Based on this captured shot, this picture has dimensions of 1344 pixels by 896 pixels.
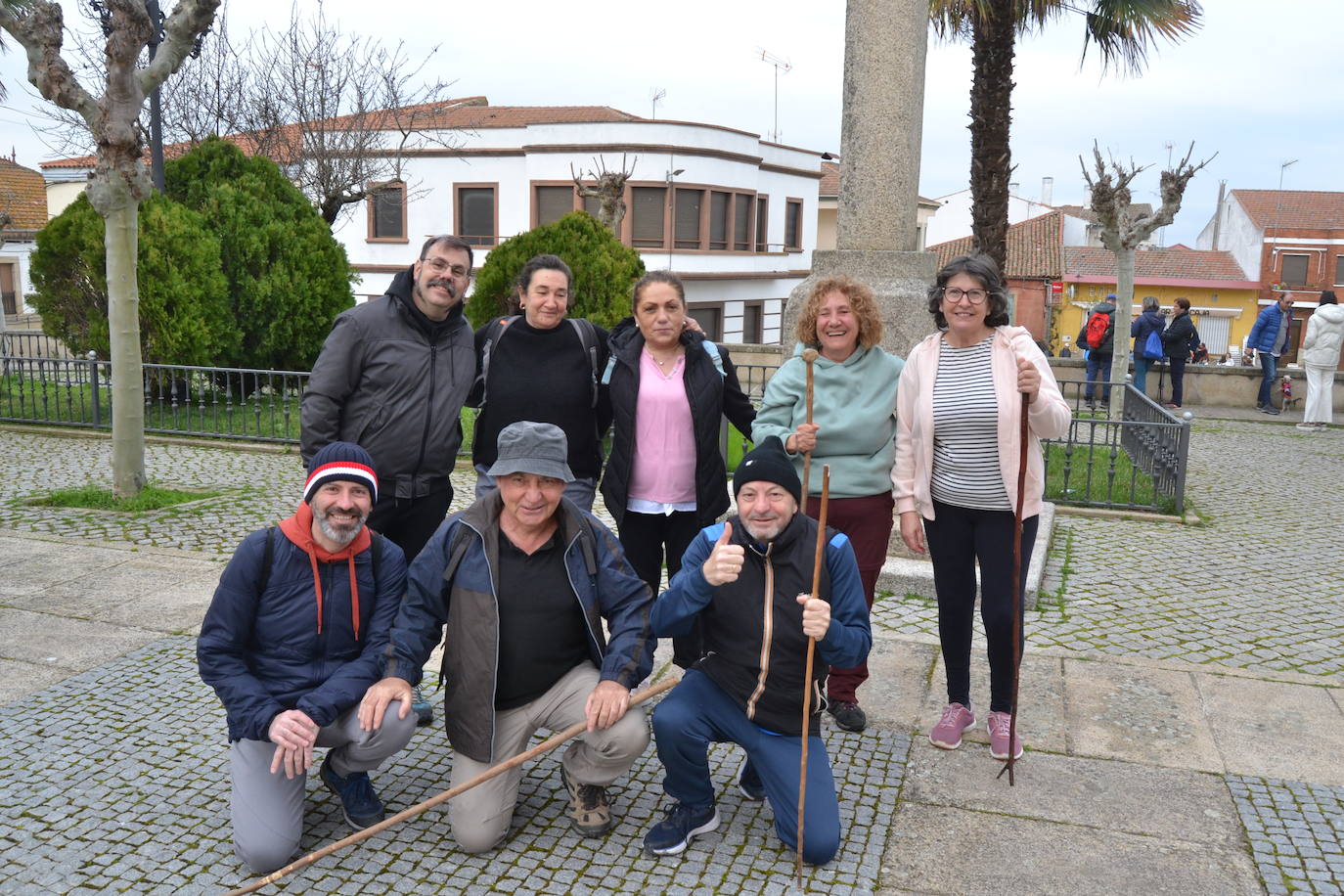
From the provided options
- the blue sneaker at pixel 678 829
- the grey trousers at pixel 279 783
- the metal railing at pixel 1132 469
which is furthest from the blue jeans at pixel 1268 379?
the grey trousers at pixel 279 783

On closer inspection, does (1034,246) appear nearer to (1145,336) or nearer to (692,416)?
(1145,336)

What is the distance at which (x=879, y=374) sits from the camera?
4188mm

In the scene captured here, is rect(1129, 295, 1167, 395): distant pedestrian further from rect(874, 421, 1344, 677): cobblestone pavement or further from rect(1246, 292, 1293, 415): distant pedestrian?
rect(874, 421, 1344, 677): cobblestone pavement

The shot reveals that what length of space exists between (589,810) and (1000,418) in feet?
6.52

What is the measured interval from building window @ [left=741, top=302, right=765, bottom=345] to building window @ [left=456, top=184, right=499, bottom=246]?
868 centimetres

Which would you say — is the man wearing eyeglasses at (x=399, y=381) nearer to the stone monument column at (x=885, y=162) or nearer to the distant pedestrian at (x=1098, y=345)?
the stone monument column at (x=885, y=162)

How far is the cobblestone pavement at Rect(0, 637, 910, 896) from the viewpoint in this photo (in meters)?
3.27

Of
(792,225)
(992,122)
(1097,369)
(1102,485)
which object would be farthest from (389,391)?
(792,225)

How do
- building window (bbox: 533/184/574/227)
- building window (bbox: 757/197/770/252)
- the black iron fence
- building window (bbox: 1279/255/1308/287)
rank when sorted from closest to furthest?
the black iron fence → building window (bbox: 533/184/574/227) → building window (bbox: 757/197/770/252) → building window (bbox: 1279/255/1308/287)

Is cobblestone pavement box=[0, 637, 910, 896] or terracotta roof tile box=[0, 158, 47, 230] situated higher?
terracotta roof tile box=[0, 158, 47, 230]

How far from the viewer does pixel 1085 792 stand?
386cm

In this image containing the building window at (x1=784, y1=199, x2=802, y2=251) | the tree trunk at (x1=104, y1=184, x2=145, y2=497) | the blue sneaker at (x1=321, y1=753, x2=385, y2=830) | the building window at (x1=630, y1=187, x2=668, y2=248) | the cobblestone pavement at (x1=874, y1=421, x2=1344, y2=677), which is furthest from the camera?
the building window at (x1=784, y1=199, x2=802, y2=251)

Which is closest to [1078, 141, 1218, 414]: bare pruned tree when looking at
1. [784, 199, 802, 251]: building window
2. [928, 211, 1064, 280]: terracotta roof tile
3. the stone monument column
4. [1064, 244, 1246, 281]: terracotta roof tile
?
the stone monument column

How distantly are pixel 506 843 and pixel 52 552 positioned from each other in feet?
16.3
